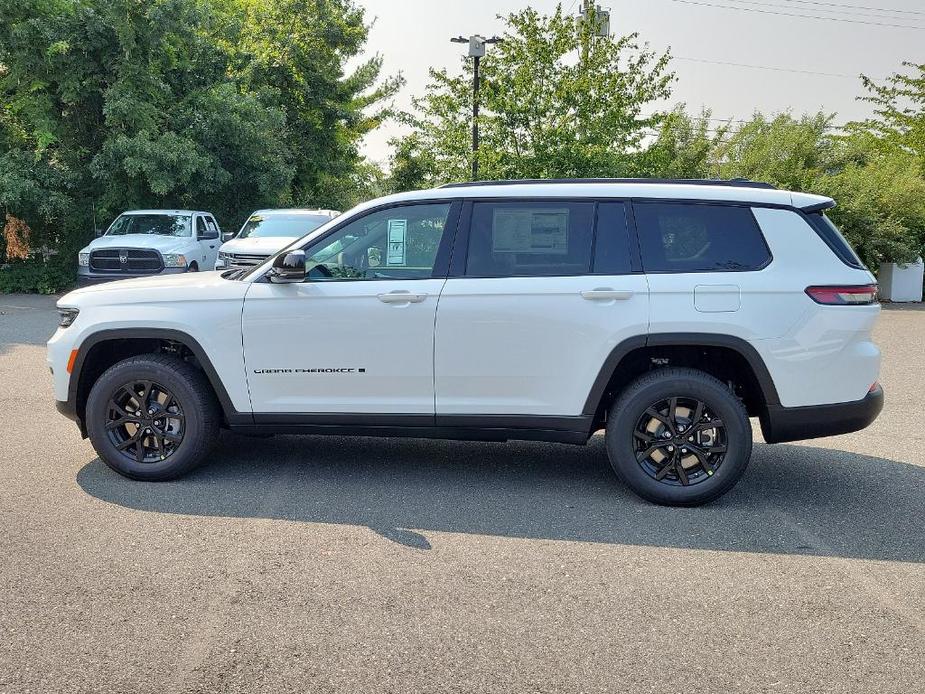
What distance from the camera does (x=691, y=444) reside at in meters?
5.25

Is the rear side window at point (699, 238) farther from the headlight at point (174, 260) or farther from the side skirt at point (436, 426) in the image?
the headlight at point (174, 260)

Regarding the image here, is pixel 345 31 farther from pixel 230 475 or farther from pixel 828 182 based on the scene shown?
pixel 230 475

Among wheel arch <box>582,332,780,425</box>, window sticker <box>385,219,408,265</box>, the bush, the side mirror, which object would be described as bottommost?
the bush

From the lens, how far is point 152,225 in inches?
689

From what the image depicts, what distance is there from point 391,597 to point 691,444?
214 centimetres

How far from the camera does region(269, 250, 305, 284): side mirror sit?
17.8ft

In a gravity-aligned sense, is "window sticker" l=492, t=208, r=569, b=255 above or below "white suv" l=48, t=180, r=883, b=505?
above

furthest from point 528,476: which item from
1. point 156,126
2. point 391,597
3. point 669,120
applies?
point 156,126

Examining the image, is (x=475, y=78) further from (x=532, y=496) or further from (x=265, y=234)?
(x=532, y=496)

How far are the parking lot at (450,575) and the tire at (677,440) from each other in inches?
5.6

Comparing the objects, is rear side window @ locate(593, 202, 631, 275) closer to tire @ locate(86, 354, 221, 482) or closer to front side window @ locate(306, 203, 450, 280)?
front side window @ locate(306, 203, 450, 280)

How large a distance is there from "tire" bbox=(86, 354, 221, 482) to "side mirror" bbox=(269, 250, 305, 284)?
0.84m

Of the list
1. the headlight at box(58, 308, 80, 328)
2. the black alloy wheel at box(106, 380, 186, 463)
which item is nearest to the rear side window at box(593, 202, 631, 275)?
the black alloy wheel at box(106, 380, 186, 463)

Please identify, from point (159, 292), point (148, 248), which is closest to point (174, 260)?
point (148, 248)
